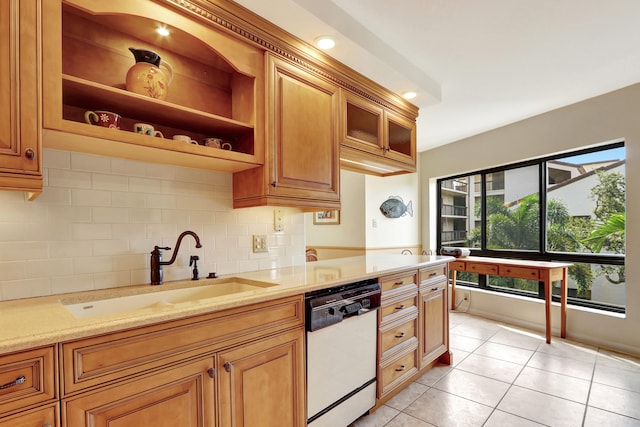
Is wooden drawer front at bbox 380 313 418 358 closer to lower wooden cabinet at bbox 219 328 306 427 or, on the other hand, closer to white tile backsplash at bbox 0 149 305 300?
lower wooden cabinet at bbox 219 328 306 427

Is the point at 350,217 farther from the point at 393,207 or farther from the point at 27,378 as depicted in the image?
the point at 27,378

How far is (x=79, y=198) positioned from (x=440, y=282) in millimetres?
2500

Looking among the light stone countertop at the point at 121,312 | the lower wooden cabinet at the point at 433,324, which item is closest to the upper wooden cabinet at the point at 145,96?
the light stone countertop at the point at 121,312

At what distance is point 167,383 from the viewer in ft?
3.55

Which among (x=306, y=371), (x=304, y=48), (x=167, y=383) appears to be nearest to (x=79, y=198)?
(x=167, y=383)

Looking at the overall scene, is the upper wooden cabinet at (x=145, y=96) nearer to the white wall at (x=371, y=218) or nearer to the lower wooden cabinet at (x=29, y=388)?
the lower wooden cabinet at (x=29, y=388)

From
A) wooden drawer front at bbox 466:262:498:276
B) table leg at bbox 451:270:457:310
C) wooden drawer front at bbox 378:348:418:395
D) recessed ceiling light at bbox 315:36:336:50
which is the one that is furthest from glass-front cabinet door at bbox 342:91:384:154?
table leg at bbox 451:270:457:310

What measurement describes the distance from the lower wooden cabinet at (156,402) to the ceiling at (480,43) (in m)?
1.71

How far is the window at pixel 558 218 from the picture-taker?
3.15m

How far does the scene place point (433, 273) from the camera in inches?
99.4

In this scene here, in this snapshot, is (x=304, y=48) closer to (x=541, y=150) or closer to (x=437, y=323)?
(x=437, y=323)

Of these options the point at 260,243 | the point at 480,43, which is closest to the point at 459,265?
the point at 480,43

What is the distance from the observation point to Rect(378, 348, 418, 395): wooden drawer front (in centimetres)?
201

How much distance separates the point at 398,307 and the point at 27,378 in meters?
1.86
